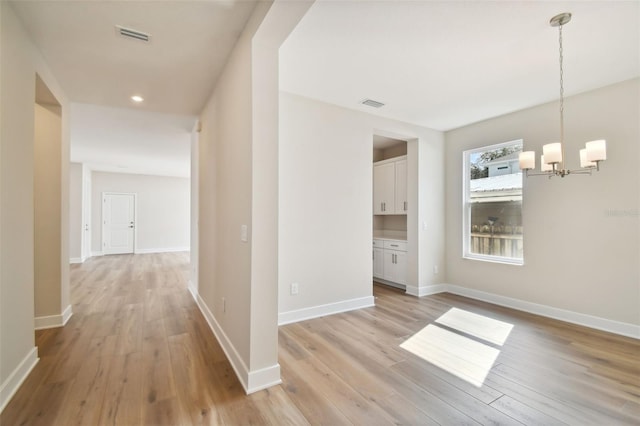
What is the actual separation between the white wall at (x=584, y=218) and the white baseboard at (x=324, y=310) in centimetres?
193

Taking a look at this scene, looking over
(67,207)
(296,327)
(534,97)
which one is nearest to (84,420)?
(296,327)

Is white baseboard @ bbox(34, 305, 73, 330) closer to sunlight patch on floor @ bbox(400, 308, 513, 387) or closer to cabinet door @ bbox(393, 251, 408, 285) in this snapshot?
sunlight patch on floor @ bbox(400, 308, 513, 387)

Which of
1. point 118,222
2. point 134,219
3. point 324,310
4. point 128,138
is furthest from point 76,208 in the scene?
point 324,310

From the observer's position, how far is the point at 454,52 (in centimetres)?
253

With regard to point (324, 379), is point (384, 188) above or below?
above

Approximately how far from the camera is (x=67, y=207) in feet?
10.9

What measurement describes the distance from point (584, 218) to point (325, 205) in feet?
9.99

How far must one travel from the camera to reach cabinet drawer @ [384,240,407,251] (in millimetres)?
4789

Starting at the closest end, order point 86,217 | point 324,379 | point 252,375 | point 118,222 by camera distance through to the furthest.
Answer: point 252,375, point 324,379, point 86,217, point 118,222

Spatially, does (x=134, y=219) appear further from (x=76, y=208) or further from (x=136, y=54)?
(x=136, y=54)

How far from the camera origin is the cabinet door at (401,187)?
194 inches

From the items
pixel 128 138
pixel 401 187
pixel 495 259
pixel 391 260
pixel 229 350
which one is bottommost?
pixel 229 350

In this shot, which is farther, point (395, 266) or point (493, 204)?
point (395, 266)

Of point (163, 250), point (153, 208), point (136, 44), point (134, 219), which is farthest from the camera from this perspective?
point (163, 250)
